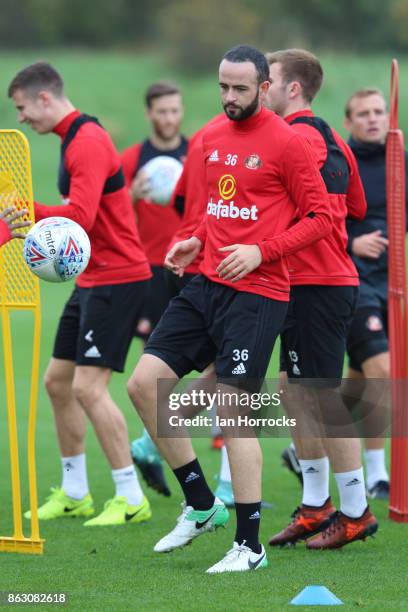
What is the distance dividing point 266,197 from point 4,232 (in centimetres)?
130

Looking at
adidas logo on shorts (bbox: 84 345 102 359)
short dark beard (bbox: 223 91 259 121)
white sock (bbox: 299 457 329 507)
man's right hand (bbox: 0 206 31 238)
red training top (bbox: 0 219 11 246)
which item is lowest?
→ white sock (bbox: 299 457 329 507)

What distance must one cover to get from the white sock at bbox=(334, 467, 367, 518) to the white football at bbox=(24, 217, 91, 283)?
1.87 m

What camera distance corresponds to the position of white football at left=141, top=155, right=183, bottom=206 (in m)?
9.84

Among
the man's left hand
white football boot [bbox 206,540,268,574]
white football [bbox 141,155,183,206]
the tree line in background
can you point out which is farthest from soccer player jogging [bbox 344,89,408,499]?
the tree line in background

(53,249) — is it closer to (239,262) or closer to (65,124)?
(239,262)

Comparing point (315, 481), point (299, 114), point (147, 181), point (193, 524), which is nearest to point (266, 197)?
point (299, 114)

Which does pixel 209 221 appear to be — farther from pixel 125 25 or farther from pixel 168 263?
pixel 125 25

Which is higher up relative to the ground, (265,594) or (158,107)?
(158,107)

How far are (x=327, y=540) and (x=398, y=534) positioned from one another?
1.77ft

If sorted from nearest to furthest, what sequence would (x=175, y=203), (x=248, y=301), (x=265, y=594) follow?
(x=265, y=594) < (x=248, y=301) < (x=175, y=203)

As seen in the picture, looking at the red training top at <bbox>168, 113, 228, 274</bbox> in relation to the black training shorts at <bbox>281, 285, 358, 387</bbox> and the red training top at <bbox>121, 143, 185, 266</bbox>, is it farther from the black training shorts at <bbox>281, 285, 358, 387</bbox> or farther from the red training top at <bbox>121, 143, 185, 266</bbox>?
the red training top at <bbox>121, 143, 185, 266</bbox>

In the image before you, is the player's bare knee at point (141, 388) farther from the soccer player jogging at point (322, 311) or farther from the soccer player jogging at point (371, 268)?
the soccer player jogging at point (371, 268)

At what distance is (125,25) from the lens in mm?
65812

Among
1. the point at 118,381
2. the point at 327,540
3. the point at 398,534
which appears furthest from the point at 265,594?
the point at 118,381
